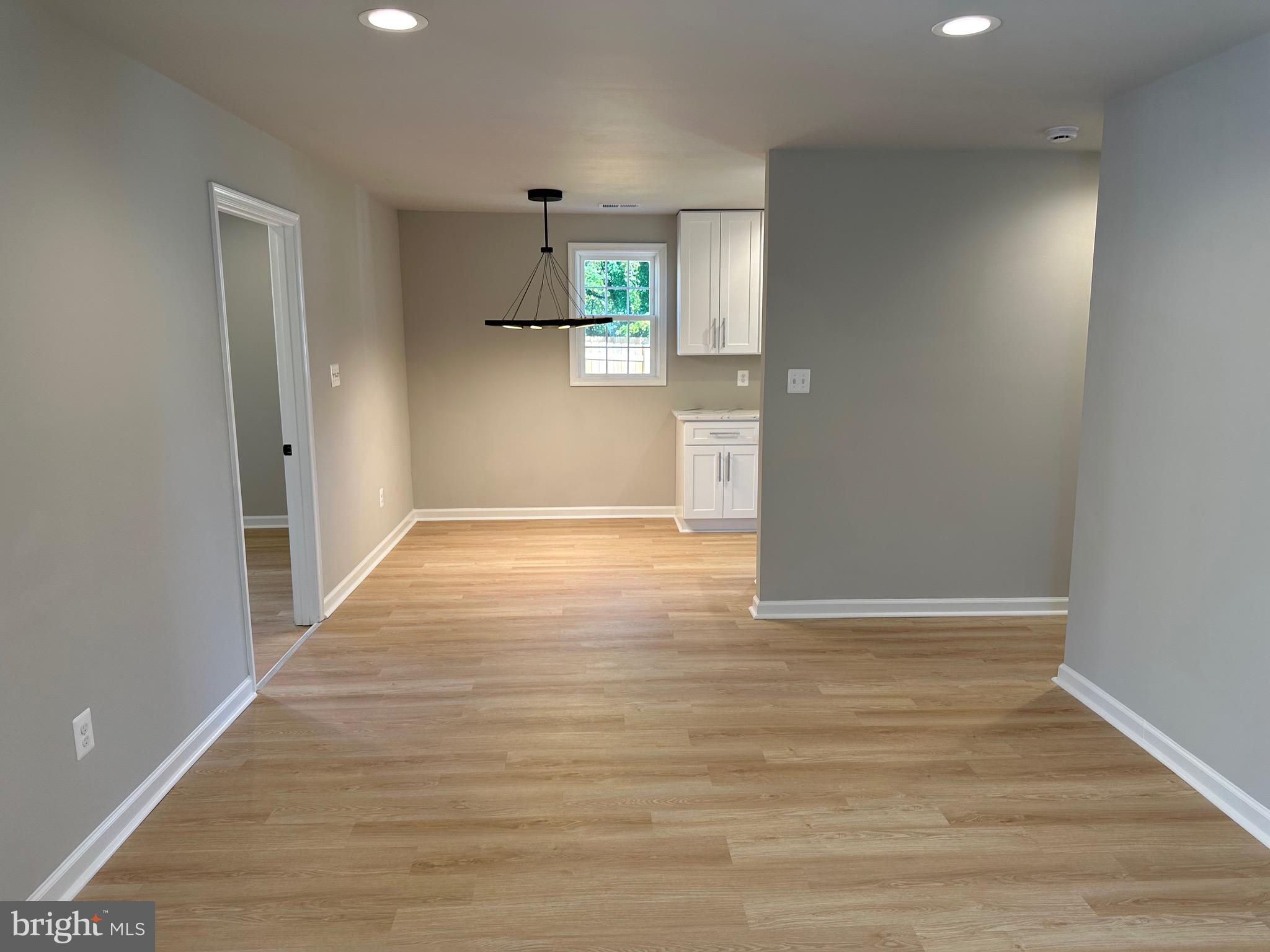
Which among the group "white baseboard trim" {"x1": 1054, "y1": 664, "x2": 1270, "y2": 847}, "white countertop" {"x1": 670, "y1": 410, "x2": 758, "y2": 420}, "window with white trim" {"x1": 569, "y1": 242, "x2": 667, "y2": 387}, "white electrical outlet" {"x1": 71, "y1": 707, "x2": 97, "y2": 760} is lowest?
"white baseboard trim" {"x1": 1054, "y1": 664, "x2": 1270, "y2": 847}

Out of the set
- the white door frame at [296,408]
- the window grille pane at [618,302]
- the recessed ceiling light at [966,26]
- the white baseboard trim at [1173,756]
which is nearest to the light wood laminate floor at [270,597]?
the white door frame at [296,408]

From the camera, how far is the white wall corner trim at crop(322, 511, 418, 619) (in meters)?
4.51

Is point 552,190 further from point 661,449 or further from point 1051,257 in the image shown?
point 1051,257

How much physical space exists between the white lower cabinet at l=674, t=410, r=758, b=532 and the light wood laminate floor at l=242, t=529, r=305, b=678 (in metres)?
2.74

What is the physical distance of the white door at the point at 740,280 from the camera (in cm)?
616

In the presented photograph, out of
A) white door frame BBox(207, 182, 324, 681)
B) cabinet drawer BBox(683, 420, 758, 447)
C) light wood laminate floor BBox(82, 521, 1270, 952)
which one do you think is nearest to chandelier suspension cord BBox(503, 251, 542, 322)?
cabinet drawer BBox(683, 420, 758, 447)

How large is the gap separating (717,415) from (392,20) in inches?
168

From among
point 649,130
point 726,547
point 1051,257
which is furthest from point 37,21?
point 726,547

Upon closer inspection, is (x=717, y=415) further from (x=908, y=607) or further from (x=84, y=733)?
(x=84, y=733)

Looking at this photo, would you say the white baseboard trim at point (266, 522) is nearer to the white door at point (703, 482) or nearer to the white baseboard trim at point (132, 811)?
the white door at point (703, 482)

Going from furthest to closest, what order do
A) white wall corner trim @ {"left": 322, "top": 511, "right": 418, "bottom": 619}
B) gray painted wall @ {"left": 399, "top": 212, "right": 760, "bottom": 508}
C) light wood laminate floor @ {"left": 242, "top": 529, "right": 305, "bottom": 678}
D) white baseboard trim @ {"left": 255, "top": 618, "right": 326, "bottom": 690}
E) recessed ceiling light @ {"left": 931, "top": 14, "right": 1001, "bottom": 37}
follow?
gray painted wall @ {"left": 399, "top": 212, "right": 760, "bottom": 508} < white wall corner trim @ {"left": 322, "top": 511, "right": 418, "bottom": 619} < light wood laminate floor @ {"left": 242, "top": 529, "right": 305, "bottom": 678} < white baseboard trim @ {"left": 255, "top": 618, "right": 326, "bottom": 690} < recessed ceiling light @ {"left": 931, "top": 14, "right": 1001, "bottom": 37}

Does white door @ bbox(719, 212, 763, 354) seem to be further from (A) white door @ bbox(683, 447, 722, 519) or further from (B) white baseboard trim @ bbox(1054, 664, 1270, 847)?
(B) white baseboard trim @ bbox(1054, 664, 1270, 847)

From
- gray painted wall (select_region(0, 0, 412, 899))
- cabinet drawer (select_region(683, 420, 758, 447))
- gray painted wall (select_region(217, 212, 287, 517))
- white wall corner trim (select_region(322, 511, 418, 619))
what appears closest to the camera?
gray painted wall (select_region(0, 0, 412, 899))

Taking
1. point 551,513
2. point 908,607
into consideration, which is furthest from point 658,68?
point 551,513
